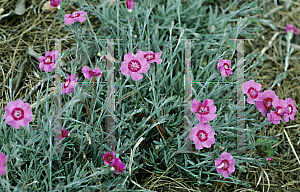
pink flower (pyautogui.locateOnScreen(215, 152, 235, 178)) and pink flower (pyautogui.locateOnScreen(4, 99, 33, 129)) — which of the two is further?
pink flower (pyautogui.locateOnScreen(215, 152, 235, 178))

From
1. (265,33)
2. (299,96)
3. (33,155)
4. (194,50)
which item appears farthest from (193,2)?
(33,155)

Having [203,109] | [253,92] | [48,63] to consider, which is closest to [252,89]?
[253,92]

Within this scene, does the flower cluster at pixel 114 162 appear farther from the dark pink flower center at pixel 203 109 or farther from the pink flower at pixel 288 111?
the pink flower at pixel 288 111

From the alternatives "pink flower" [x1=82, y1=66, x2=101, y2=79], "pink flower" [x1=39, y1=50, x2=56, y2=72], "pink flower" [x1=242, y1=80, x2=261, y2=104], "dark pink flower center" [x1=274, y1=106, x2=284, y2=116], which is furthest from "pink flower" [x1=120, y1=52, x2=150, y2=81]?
"dark pink flower center" [x1=274, y1=106, x2=284, y2=116]

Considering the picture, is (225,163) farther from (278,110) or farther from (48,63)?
(48,63)

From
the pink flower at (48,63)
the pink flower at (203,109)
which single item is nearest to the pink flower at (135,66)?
the pink flower at (203,109)

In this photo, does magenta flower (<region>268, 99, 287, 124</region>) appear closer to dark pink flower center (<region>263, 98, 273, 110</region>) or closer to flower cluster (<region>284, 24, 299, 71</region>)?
dark pink flower center (<region>263, 98, 273, 110</region>)

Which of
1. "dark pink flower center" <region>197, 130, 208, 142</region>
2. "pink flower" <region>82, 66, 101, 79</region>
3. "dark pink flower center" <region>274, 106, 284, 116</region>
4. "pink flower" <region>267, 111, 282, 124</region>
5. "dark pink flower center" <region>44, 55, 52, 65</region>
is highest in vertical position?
"dark pink flower center" <region>44, 55, 52, 65</region>
